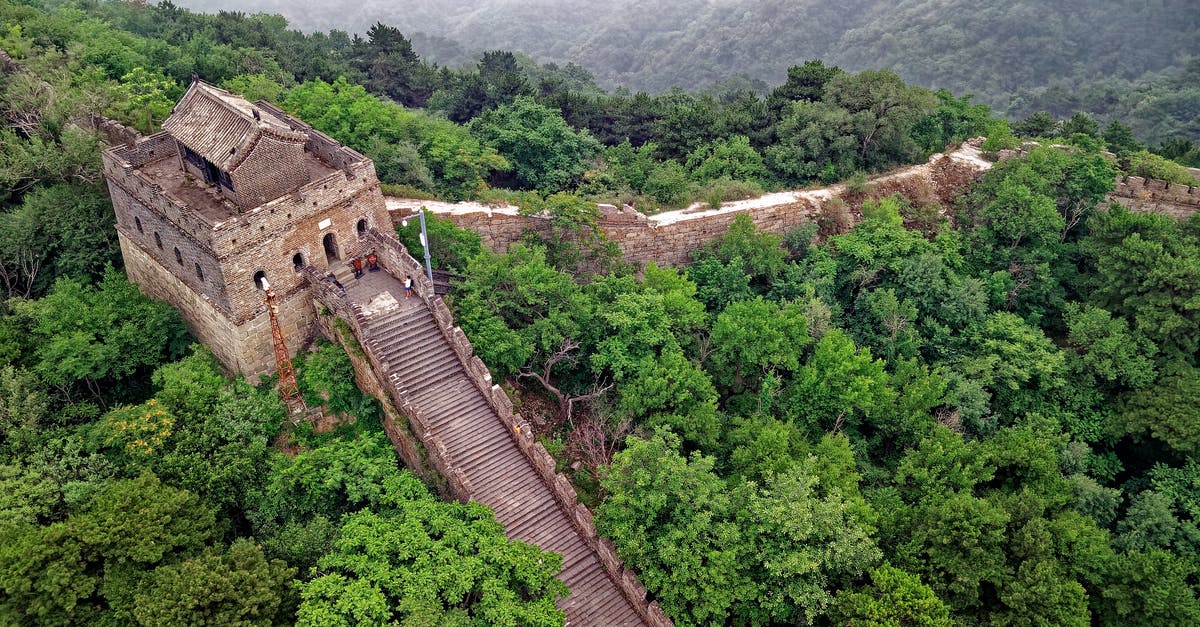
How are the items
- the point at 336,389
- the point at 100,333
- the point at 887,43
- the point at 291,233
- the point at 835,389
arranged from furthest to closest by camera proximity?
the point at 887,43, the point at 835,389, the point at 100,333, the point at 336,389, the point at 291,233

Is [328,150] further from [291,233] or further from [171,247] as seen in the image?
[171,247]

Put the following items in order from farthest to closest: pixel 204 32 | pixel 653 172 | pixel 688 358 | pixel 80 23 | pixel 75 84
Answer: pixel 204 32 < pixel 80 23 < pixel 653 172 < pixel 75 84 < pixel 688 358

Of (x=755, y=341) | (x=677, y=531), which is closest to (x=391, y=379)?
(x=677, y=531)

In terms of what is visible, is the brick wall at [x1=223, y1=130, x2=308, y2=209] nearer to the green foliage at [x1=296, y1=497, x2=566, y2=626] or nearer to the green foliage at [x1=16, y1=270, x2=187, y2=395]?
the green foliage at [x1=16, y1=270, x2=187, y2=395]

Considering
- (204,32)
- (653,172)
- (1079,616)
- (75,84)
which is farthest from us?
(204,32)

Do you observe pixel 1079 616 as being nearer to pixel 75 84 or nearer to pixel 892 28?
pixel 75 84

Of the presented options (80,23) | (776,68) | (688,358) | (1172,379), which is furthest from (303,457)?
(776,68)

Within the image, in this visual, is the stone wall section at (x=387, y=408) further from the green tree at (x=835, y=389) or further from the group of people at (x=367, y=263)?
the green tree at (x=835, y=389)
